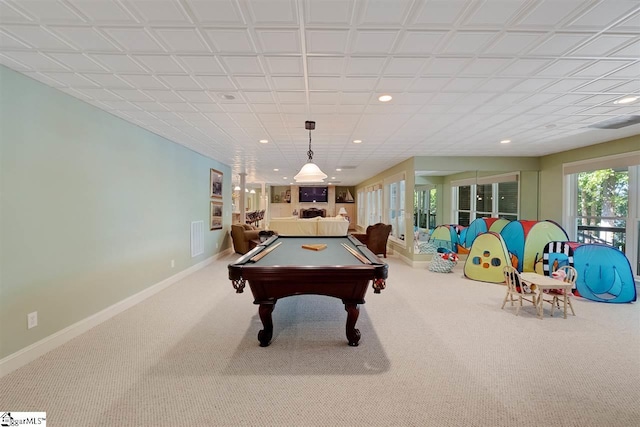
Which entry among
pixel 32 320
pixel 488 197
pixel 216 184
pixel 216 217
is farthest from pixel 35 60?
pixel 488 197

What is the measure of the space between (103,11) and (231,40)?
2.30 feet

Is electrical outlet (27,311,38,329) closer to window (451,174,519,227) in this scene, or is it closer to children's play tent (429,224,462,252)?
children's play tent (429,224,462,252)

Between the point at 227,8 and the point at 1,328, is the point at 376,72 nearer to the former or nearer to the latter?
the point at 227,8

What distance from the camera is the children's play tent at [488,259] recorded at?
4.92 meters

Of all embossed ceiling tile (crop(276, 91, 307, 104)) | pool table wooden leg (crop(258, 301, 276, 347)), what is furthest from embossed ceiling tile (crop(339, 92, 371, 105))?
pool table wooden leg (crop(258, 301, 276, 347))

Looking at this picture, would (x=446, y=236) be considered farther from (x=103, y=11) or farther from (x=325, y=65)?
(x=103, y=11)

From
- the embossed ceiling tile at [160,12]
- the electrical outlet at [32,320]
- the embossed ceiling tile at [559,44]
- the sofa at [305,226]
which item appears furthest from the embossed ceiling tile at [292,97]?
the sofa at [305,226]

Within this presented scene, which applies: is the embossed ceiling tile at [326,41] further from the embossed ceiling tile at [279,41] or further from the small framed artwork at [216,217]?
the small framed artwork at [216,217]

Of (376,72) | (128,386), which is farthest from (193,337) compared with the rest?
(376,72)

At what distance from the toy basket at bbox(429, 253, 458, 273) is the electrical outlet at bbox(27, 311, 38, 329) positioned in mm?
5885

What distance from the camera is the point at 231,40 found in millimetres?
1897

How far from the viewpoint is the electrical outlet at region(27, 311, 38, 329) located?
2.45 metres

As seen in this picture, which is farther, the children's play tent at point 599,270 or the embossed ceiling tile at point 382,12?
the children's play tent at point 599,270

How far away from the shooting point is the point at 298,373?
2.31 meters
